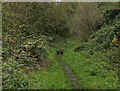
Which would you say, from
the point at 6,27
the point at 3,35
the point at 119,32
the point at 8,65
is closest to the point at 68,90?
the point at 8,65

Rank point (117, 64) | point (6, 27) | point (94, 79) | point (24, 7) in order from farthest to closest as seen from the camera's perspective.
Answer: point (24, 7) → point (117, 64) → point (6, 27) → point (94, 79)

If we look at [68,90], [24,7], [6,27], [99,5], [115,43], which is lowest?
[68,90]

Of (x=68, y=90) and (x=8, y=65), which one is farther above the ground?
(x=8, y=65)

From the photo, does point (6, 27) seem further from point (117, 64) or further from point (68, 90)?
point (117, 64)

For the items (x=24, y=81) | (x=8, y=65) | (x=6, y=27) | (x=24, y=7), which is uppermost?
(x=24, y=7)

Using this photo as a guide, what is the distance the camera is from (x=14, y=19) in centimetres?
1548

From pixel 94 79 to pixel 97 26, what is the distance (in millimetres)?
22508

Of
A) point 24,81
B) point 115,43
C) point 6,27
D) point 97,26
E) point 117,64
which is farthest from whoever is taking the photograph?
point 97,26

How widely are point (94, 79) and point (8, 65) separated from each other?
690cm

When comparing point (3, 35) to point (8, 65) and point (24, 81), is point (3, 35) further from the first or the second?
point (24, 81)

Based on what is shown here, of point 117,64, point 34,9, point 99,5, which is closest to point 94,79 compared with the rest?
point 117,64

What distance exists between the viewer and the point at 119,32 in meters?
21.5

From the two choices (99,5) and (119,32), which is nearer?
(119,32)

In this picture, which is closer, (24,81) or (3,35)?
(24,81)
